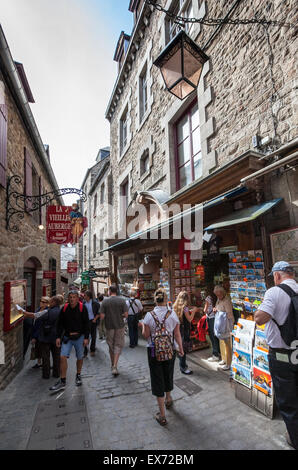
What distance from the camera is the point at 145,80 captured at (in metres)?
9.97

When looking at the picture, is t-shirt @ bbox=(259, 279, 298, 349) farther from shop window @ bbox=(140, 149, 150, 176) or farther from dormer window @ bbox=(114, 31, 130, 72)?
dormer window @ bbox=(114, 31, 130, 72)

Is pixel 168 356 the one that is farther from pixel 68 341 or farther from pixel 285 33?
pixel 285 33

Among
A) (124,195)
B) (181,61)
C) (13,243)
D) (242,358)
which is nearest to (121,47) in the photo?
(124,195)

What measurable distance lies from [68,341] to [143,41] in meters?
10.9

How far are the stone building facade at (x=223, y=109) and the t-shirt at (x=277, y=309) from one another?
137cm

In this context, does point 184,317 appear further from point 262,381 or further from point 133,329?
point 133,329

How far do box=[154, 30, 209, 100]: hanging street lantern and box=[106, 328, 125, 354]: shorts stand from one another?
14.9 feet

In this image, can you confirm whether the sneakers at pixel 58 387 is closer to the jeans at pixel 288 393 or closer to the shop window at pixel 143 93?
the jeans at pixel 288 393

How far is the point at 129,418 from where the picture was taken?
3.12 m

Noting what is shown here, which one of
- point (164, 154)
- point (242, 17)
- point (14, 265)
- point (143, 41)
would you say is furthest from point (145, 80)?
point (14, 265)

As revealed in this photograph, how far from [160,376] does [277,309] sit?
1.68 m

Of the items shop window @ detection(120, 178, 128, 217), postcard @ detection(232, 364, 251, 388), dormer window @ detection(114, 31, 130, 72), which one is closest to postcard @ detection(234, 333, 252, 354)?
postcard @ detection(232, 364, 251, 388)

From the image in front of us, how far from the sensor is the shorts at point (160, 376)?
3066 millimetres

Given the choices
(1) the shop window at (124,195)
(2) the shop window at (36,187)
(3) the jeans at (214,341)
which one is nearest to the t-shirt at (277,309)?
(3) the jeans at (214,341)
